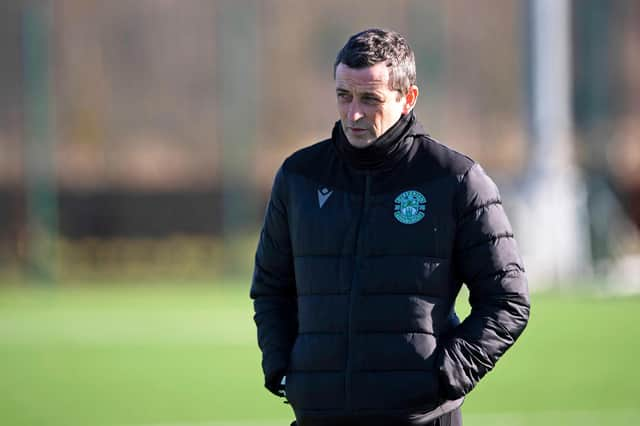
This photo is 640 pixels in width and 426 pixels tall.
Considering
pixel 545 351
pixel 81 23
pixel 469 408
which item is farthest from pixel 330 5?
pixel 469 408

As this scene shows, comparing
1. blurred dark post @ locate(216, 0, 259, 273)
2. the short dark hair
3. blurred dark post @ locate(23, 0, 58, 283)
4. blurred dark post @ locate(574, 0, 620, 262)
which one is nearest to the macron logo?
the short dark hair

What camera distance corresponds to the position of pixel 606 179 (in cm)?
1809

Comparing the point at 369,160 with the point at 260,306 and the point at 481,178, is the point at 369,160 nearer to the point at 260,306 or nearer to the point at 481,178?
the point at 481,178

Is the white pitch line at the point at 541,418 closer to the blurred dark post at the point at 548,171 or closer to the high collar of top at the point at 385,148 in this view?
the high collar of top at the point at 385,148

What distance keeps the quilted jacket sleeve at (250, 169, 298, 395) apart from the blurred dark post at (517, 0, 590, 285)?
12.7 metres

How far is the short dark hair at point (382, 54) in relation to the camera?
145 inches

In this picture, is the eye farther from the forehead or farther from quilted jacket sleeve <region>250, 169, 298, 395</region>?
quilted jacket sleeve <region>250, 169, 298, 395</region>

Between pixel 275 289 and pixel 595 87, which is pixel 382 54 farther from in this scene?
pixel 595 87

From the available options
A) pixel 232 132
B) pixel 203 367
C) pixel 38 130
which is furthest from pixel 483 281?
pixel 38 130

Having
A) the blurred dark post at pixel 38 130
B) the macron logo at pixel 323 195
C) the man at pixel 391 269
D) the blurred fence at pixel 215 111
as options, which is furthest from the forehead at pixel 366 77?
the blurred dark post at pixel 38 130

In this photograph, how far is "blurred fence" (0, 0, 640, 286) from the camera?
17969 mm

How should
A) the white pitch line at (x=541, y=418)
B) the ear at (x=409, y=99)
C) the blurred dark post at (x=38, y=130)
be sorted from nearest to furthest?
the ear at (x=409, y=99), the white pitch line at (x=541, y=418), the blurred dark post at (x=38, y=130)

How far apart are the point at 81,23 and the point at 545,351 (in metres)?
11.7

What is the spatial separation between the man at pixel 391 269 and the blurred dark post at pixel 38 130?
1419 cm
